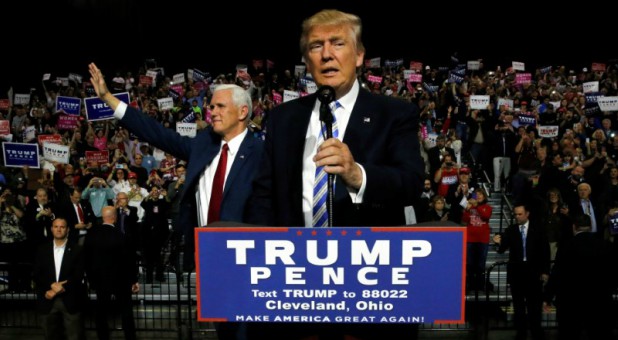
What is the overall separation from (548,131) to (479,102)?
2.13 meters

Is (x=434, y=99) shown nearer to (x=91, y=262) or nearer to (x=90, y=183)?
(x=90, y=183)

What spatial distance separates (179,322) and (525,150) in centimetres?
813

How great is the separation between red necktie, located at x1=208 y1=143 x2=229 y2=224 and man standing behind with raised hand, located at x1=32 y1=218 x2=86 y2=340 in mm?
4624

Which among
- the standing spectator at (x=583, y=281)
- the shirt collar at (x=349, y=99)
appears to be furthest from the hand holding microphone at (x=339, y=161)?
the standing spectator at (x=583, y=281)

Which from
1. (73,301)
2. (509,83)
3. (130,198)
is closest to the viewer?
(73,301)

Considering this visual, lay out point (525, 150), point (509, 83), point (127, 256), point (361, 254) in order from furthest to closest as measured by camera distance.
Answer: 1. point (509, 83)
2. point (525, 150)
3. point (127, 256)
4. point (361, 254)

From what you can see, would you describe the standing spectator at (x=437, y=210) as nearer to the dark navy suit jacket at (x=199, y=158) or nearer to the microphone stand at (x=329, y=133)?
the dark navy suit jacket at (x=199, y=158)

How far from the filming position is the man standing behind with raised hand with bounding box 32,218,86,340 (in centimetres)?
759

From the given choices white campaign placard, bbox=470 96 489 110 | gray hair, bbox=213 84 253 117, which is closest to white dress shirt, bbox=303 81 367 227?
A: gray hair, bbox=213 84 253 117

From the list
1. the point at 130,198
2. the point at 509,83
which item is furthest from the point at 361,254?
the point at 509,83

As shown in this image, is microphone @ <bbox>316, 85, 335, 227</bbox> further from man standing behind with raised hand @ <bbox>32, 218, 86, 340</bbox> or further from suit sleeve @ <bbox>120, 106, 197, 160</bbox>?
man standing behind with raised hand @ <bbox>32, 218, 86, 340</bbox>

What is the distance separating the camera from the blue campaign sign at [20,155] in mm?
11641

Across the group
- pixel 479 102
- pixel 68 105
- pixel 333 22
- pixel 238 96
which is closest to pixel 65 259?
pixel 238 96

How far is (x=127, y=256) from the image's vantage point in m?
8.27
